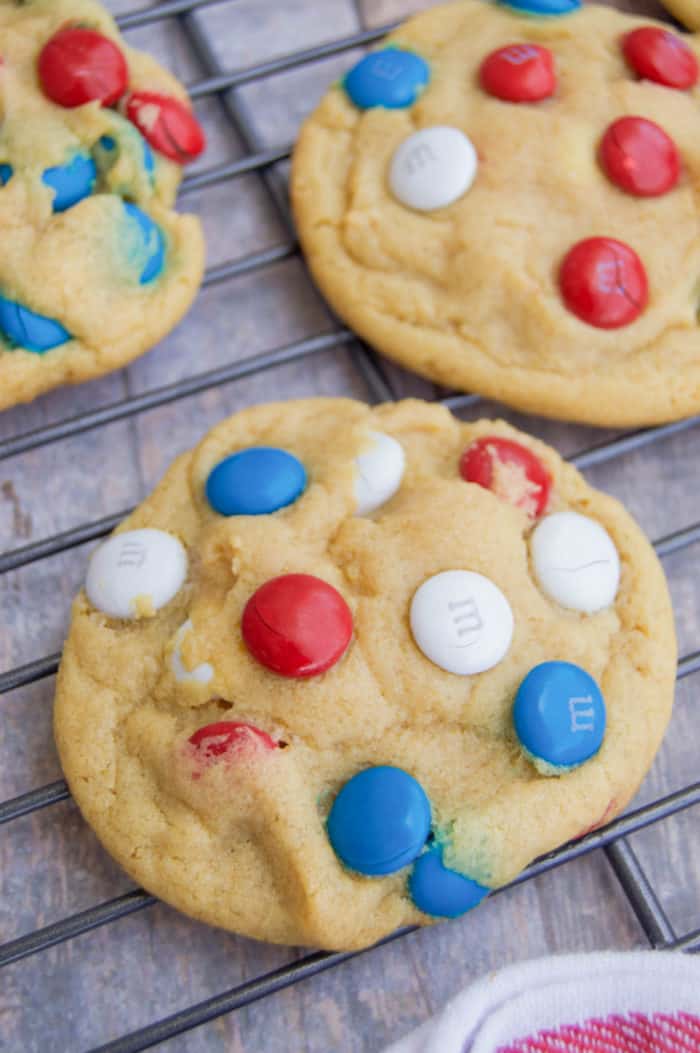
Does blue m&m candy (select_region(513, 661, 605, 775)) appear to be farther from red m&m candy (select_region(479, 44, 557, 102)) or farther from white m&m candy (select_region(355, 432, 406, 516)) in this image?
red m&m candy (select_region(479, 44, 557, 102))

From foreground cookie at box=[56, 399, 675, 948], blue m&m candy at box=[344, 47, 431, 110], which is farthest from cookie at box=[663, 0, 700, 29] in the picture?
foreground cookie at box=[56, 399, 675, 948]

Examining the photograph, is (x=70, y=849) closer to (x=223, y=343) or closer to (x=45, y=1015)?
(x=45, y=1015)

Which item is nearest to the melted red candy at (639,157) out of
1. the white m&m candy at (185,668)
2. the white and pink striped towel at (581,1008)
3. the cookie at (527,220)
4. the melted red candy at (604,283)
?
the cookie at (527,220)

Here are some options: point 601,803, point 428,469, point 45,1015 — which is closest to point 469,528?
point 428,469

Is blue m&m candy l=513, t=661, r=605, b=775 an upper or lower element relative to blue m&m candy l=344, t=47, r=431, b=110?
lower

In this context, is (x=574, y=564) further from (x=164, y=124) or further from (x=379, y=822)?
(x=164, y=124)

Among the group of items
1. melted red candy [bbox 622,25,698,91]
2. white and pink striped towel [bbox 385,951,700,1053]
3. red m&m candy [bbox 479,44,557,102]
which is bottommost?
white and pink striped towel [bbox 385,951,700,1053]

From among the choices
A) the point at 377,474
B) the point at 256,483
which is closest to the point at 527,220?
the point at 377,474
